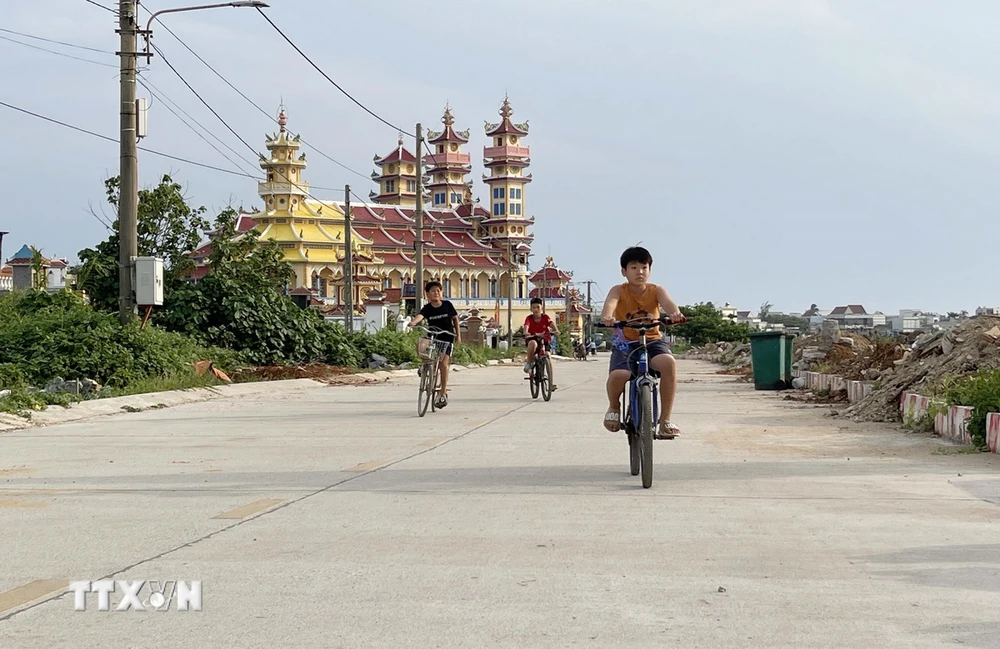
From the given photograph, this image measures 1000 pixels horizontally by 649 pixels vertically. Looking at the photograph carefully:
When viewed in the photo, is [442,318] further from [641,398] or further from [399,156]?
[399,156]

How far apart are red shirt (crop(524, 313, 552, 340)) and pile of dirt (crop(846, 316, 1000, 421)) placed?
5.09 m

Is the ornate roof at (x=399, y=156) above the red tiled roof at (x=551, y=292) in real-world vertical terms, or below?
above

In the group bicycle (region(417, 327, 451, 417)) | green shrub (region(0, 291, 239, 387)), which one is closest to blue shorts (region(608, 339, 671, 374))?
bicycle (region(417, 327, 451, 417))

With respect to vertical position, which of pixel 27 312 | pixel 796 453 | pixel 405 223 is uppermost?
pixel 405 223

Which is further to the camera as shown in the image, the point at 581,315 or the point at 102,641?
the point at 581,315

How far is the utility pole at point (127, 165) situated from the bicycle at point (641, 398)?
492 inches

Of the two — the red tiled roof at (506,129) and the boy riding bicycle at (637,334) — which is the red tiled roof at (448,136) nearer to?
the red tiled roof at (506,129)

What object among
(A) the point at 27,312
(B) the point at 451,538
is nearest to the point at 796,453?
(B) the point at 451,538

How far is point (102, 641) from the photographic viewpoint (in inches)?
175

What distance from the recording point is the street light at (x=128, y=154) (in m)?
19.6

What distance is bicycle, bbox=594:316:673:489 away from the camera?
8688 mm

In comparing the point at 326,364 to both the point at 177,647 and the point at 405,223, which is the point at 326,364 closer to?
the point at 177,647

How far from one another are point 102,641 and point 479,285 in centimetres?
11623

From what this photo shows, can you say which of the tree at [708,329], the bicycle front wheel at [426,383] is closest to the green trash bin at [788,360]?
the bicycle front wheel at [426,383]
